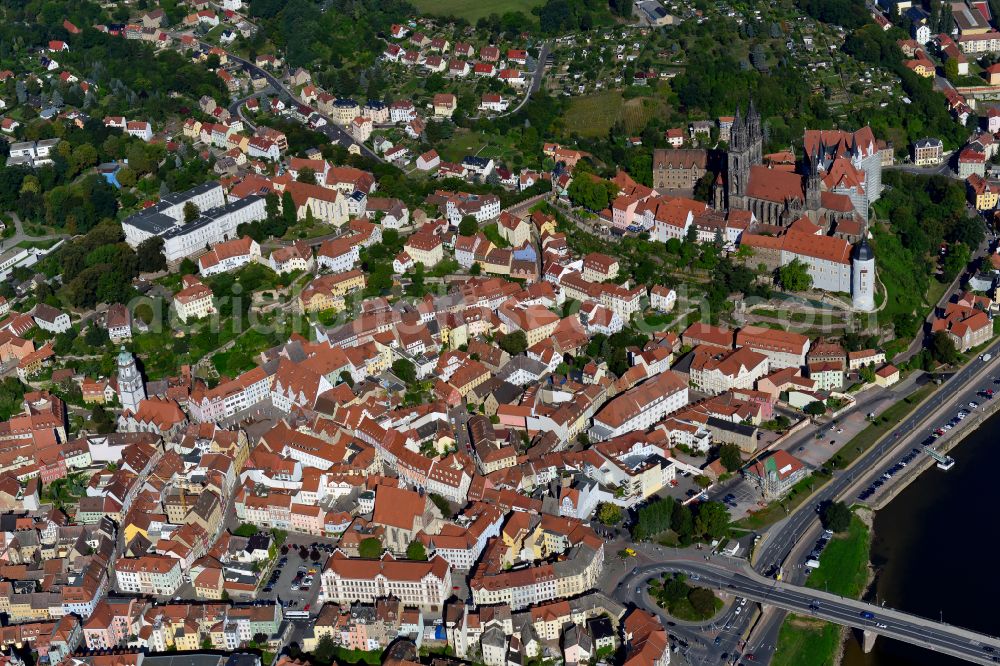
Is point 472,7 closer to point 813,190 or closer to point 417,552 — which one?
point 813,190

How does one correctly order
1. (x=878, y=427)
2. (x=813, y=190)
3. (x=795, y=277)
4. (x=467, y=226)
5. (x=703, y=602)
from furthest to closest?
(x=467, y=226) < (x=813, y=190) < (x=795, y=277) < (x=878, y=427) < (x=703, y=602)

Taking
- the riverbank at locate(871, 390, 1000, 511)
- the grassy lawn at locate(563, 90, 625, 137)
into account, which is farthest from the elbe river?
the grassy lawn at locate(563, 90, 625, 137)

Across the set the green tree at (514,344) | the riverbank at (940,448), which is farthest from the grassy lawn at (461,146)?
the riverbank at (940,448)

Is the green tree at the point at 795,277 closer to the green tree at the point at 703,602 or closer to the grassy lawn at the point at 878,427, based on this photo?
the grassy lawn at the point at 878,427

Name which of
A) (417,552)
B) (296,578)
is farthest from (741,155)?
(296,578)

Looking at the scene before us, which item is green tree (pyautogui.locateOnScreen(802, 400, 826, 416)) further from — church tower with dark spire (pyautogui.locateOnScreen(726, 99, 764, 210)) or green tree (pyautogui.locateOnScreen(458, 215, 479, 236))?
green tree (pyautogui.locateOnScreen(458, 215, 479, 236))

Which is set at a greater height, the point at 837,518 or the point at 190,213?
the point at 837,518
